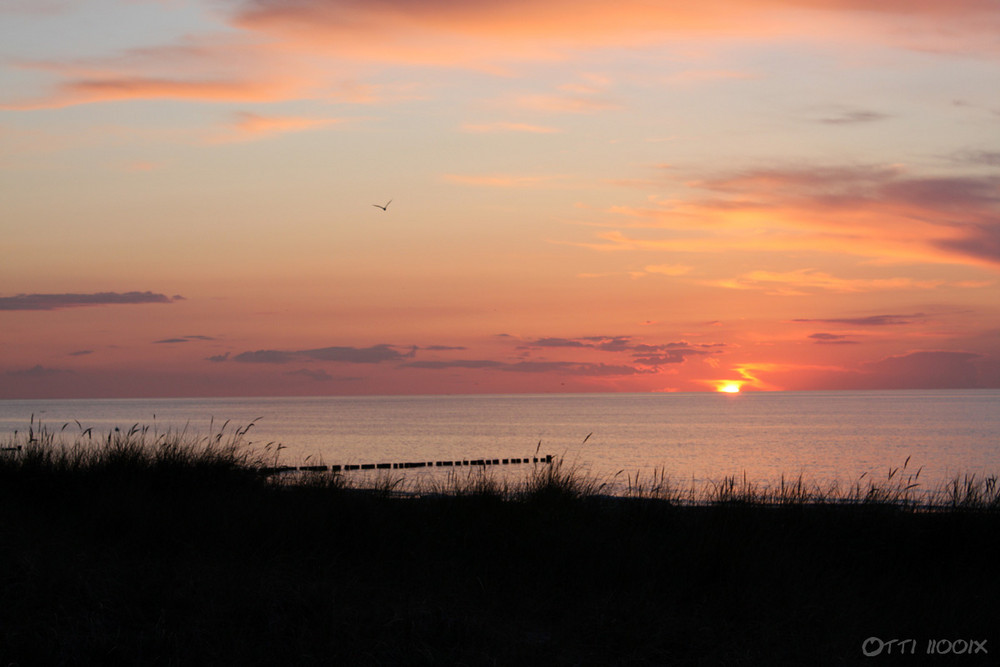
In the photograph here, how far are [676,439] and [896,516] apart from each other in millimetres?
80693

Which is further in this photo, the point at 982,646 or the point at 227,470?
the point at 227,470

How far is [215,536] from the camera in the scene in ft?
35.2

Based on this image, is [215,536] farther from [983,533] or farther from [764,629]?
[983,533]

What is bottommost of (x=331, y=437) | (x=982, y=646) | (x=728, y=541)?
(x=331, y=437)

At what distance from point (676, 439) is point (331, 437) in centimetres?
3703

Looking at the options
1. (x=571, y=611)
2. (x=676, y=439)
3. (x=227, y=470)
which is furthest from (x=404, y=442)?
(x=571, y=611)

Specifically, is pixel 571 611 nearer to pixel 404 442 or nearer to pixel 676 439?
pixel 404 442

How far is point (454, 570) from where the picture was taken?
10.3 m

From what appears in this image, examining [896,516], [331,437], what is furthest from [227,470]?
[331,437]

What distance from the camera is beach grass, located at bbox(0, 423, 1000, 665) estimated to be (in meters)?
8.02

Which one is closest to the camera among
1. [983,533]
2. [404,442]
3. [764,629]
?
[764,629]

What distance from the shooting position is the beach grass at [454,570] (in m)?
8.02

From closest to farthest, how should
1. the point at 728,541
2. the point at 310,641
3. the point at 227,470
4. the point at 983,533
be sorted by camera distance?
the point at 310,641 < the point at 728,541 < the point at 983,533 < the point at 227,470

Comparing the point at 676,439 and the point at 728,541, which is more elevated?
the point at 728,541
